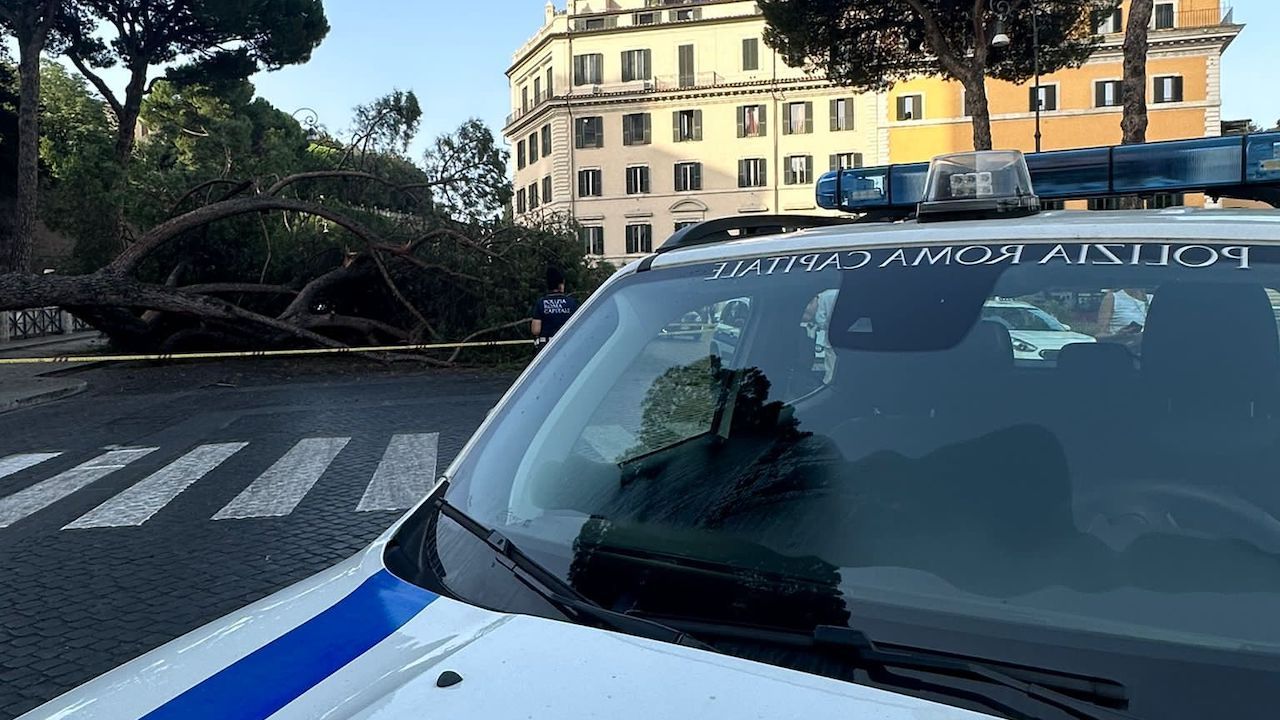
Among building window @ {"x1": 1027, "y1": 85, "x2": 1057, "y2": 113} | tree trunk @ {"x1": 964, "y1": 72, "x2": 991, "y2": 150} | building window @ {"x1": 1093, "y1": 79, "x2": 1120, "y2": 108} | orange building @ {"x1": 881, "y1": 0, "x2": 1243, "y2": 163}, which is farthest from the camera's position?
building window @ {"x1": 1027, "y1": 85, "x2": 1057, "y2": 113}

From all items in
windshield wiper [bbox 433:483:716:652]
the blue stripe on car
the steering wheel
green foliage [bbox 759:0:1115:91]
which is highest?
green foliage [bbox 759:0:1115:91]

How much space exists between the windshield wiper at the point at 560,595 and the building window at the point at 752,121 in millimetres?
58151

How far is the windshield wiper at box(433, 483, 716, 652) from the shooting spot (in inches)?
53.7

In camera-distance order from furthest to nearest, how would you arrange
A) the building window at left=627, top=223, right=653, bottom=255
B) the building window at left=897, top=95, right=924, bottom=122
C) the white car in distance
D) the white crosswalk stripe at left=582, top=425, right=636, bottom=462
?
1. the building window at left=627, top=223, right=653, bottom=255
2. the building window at left=897, top=95, right=924, bottom=122
3. the white crosswalk stripe at left=582, top=425, right=636, bottom=462
4. the white car in distance

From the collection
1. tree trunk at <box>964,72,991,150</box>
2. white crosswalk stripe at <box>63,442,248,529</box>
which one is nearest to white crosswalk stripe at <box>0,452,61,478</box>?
white crosswalk stripe at <box>63,442,248,529</box>

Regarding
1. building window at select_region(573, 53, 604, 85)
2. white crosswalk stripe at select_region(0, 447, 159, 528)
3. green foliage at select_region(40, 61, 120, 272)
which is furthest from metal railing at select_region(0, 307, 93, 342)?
building window at select_region(573, 53, 604, 85)

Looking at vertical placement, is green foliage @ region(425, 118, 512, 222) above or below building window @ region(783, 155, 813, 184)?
below

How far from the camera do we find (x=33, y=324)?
105ft

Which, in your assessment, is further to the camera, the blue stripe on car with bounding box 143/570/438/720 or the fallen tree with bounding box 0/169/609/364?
the fallen tree with bounding box 0/169/609/364

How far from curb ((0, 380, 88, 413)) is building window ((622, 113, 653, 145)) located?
153ft

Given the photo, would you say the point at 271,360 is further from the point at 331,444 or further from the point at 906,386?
the point at 906,386

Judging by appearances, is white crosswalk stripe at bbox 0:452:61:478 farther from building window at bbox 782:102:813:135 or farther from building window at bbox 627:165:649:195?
building window at bbox 782:102:813:135

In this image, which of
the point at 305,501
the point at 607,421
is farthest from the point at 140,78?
the point at 607,421

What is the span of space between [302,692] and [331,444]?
8.53m
